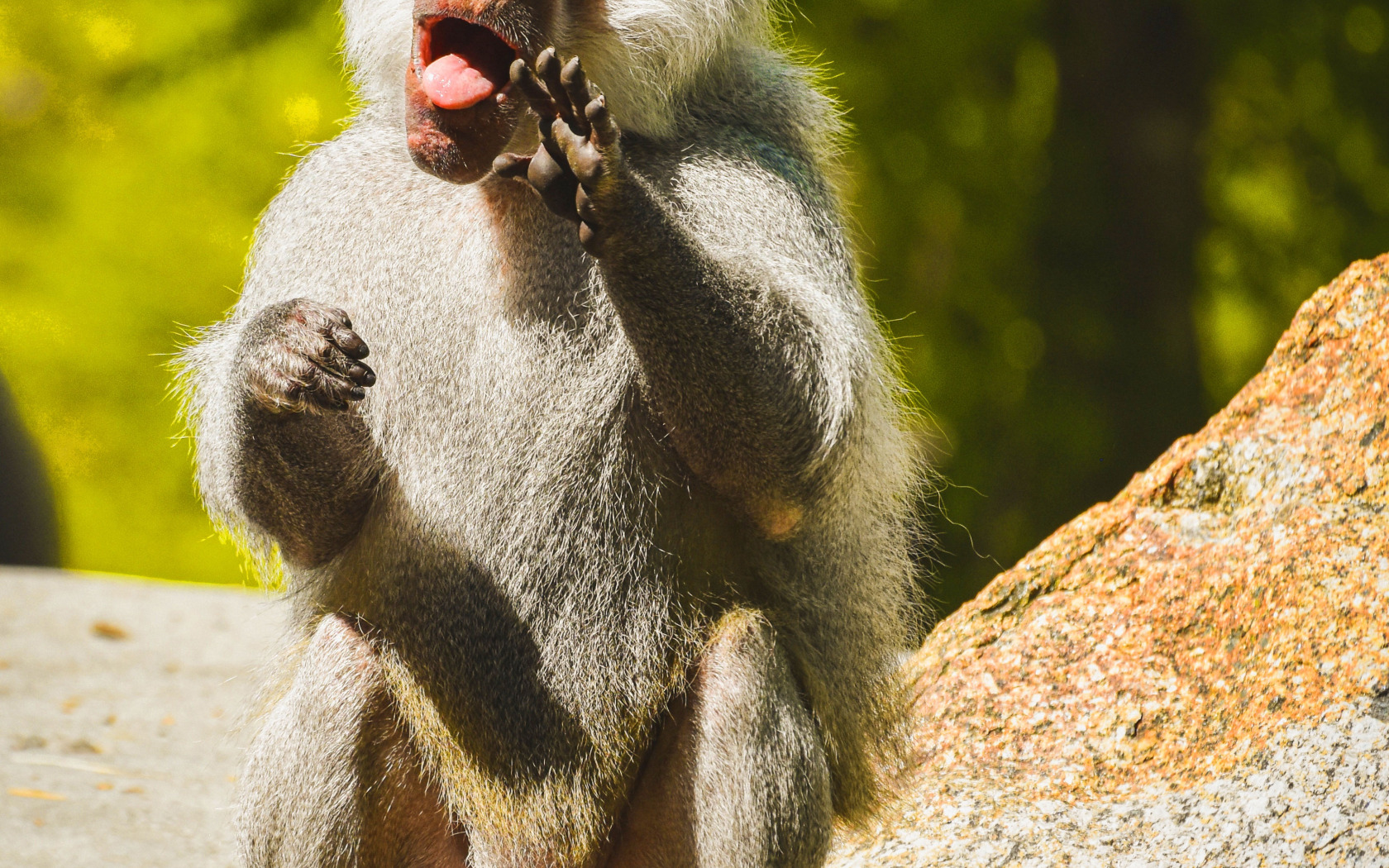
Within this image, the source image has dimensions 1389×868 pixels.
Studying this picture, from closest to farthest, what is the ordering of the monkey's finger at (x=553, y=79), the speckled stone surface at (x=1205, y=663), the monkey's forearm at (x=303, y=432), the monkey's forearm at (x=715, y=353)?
the monkey's finger at (x=553, y=79) < the monkey's forearm at (x=715, y=353) < the monkey's forearm at (x=303, y=432) < the speckled stone surface at (x=1205, y=663)

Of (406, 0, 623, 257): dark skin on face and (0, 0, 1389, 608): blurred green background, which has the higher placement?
(406, 0, 623, 257): dark skin on face

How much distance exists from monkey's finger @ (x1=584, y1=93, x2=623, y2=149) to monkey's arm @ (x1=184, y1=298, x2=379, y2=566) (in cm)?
70

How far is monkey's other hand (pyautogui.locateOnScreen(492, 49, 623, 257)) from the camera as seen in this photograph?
2393mm

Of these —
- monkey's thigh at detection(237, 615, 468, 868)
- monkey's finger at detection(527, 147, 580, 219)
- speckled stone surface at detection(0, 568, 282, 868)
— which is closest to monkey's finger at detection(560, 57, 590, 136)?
monkey's finger at detection(527, 147, 580, 219)

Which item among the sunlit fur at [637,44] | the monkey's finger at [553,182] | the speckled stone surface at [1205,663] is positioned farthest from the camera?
the speckled stone surface at [1205,663]

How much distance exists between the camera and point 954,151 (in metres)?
9.38

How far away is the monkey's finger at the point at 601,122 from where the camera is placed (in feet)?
7.85

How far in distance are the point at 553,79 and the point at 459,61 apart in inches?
16.0

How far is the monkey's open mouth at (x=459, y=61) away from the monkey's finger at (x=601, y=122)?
34cm

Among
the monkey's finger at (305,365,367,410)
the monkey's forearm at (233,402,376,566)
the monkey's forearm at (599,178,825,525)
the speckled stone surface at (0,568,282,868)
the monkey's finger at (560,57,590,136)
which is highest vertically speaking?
the monkey's finger at (560,57,590,136)

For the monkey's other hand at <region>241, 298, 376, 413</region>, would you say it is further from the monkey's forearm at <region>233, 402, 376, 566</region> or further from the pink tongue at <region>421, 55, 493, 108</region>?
the pink tongue at <region>421, 55, 493, 108</region>

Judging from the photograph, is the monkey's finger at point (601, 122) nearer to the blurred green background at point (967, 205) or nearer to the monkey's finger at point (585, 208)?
the monkey's finger at point (585, 208)

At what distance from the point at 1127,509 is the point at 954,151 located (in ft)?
19.0

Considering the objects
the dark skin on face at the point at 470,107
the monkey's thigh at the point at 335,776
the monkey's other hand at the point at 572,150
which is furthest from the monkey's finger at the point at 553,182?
the monkey's thigh at the point at 335,776
